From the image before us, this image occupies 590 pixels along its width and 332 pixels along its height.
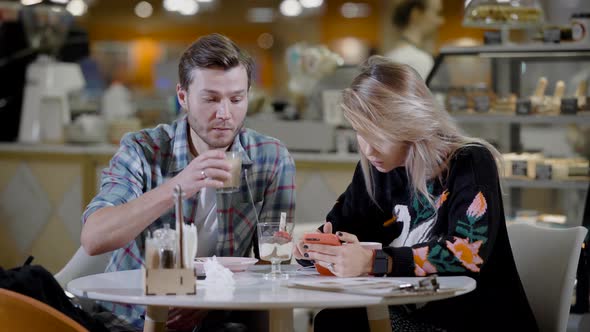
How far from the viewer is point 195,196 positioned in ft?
9.95

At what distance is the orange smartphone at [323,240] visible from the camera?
255 centimetres

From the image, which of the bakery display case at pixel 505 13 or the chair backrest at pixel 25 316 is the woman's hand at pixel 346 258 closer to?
the chair backrest at pixel 25 316

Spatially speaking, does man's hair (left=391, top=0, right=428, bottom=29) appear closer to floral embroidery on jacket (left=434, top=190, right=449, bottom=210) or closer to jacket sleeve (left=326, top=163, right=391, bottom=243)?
jacket sleeve (left=326, top=163, right=391, bottom=243)

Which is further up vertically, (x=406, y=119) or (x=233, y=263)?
(x=406, y=119)

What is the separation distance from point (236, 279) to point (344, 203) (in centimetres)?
66

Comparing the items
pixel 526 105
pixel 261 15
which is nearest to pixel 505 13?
pixel 526 105

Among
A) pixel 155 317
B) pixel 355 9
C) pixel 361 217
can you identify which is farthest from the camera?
pixel 355 9

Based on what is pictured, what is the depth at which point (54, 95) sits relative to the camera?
21.6 feet

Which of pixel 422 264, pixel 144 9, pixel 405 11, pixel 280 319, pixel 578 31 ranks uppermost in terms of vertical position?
pixel 144 9

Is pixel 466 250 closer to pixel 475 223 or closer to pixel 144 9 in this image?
pixel 475 223

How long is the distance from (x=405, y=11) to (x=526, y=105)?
183 centimetres

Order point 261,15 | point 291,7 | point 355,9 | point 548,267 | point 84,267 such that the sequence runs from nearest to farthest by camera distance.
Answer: point 548,267, point 84,267, point 291,7, point 355,9, point 261,15

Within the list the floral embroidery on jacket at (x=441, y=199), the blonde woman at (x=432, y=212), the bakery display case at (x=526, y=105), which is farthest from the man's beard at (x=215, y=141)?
the bakery display case at (x=526, y=105)

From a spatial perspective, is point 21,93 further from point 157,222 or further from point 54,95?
point 157,222
